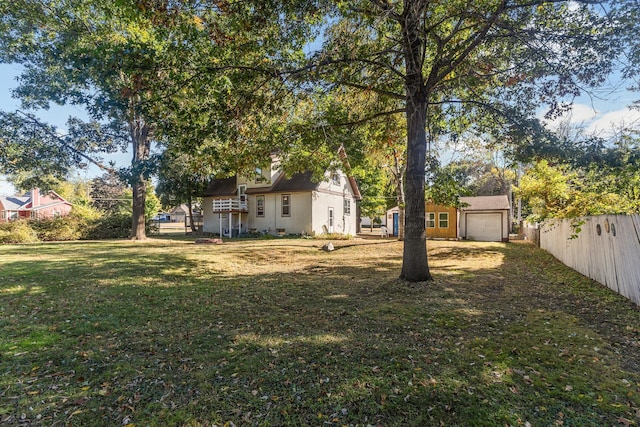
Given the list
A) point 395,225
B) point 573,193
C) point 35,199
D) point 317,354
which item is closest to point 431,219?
A: point 395,225

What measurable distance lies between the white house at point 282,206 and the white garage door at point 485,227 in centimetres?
956

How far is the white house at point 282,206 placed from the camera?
2298 centimetres

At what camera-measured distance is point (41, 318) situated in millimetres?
5086

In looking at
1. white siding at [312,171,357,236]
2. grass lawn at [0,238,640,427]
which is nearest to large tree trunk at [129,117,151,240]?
white siding at [312,171,357,236]

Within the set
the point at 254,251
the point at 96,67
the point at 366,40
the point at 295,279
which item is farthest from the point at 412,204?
the point at 254,251

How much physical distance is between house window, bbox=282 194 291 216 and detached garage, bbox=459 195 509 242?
1259 cm

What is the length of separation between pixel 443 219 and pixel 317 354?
23.4m

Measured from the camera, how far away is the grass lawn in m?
2.73

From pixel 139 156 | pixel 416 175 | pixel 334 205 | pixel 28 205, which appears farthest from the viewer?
pixel 28 205

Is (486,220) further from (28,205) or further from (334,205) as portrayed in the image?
(28,205)

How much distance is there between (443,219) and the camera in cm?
2502

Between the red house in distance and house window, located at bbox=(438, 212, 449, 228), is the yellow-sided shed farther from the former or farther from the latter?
the red house in distance

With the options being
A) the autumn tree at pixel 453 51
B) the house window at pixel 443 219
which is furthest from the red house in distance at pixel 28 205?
the autumn tree at pixel 453 51

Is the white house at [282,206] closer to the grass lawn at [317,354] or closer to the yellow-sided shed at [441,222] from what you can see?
the yellow-sided shed at [441,222]
